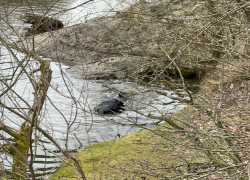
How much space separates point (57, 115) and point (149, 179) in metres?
5.26

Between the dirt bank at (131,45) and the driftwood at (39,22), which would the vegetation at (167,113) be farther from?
the driftwood at (39,22)

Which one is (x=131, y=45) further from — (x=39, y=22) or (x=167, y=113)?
(x=39, y=22)

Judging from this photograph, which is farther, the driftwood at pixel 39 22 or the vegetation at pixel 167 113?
the driftwood at pixel 39 22

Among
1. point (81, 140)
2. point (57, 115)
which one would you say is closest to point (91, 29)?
point (57, 115)

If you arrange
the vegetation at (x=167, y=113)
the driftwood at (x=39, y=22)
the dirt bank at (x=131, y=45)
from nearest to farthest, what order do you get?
the vegetation at (x=167, y=113)
the driftwood at (x=39, y=22)
the dirt bank at (x=131, y=45)

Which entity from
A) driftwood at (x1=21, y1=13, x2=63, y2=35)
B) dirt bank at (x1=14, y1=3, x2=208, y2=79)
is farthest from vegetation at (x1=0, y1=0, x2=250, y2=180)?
driftwood at (x1=21, y1=13, x2=63, y2=35)

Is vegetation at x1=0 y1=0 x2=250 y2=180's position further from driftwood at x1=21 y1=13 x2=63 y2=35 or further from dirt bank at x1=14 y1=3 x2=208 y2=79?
driftwood at x1=21 y1=13 x2=63 y2=35

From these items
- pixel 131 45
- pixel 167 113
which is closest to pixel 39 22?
pixel 167 113

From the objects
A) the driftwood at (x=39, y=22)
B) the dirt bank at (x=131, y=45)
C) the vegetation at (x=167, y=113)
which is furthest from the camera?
the dirt bank at (x=131, y=45)

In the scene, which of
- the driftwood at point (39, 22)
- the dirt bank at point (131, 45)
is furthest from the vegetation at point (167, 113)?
the driftwood at point (39, 22)

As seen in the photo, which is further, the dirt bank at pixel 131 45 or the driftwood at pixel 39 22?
the dirt bank at pixel 131 45

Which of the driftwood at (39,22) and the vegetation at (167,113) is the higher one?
the driftwood at (39,22)

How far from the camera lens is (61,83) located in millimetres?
13297

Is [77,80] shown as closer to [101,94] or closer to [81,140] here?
[101,94]
